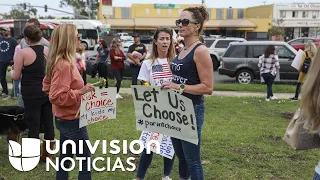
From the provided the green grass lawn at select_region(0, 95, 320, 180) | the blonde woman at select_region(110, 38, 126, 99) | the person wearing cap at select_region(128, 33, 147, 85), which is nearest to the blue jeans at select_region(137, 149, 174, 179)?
the green grass lawn at select_region(0, 95, 320, 180)

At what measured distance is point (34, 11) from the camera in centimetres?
7912

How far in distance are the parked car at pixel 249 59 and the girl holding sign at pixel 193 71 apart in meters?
10.9

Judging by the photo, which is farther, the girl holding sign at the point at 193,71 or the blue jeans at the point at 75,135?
the blue jeans at the point at 75,135

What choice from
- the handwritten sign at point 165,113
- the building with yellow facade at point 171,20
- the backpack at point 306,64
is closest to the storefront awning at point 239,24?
the building with yellow facade at point 171,20

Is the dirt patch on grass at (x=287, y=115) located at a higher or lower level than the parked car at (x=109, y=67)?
lower

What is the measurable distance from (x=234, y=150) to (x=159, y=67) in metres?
2.05

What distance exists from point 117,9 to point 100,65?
65.0 m

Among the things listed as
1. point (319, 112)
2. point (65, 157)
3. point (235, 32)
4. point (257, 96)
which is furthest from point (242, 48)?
point (235, 32)

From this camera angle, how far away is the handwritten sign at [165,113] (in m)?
3.13

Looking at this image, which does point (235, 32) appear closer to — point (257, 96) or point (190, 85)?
point (257, 96)

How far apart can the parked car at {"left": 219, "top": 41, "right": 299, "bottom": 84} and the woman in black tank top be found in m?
10.3

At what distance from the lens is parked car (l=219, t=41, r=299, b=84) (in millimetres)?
13586

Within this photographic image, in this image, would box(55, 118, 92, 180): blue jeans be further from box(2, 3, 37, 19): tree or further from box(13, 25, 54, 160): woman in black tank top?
box(2, 3, 37, 19): tree

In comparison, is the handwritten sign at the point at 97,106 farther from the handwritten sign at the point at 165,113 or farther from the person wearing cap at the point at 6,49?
the person wearing cap at the point at 6,49
